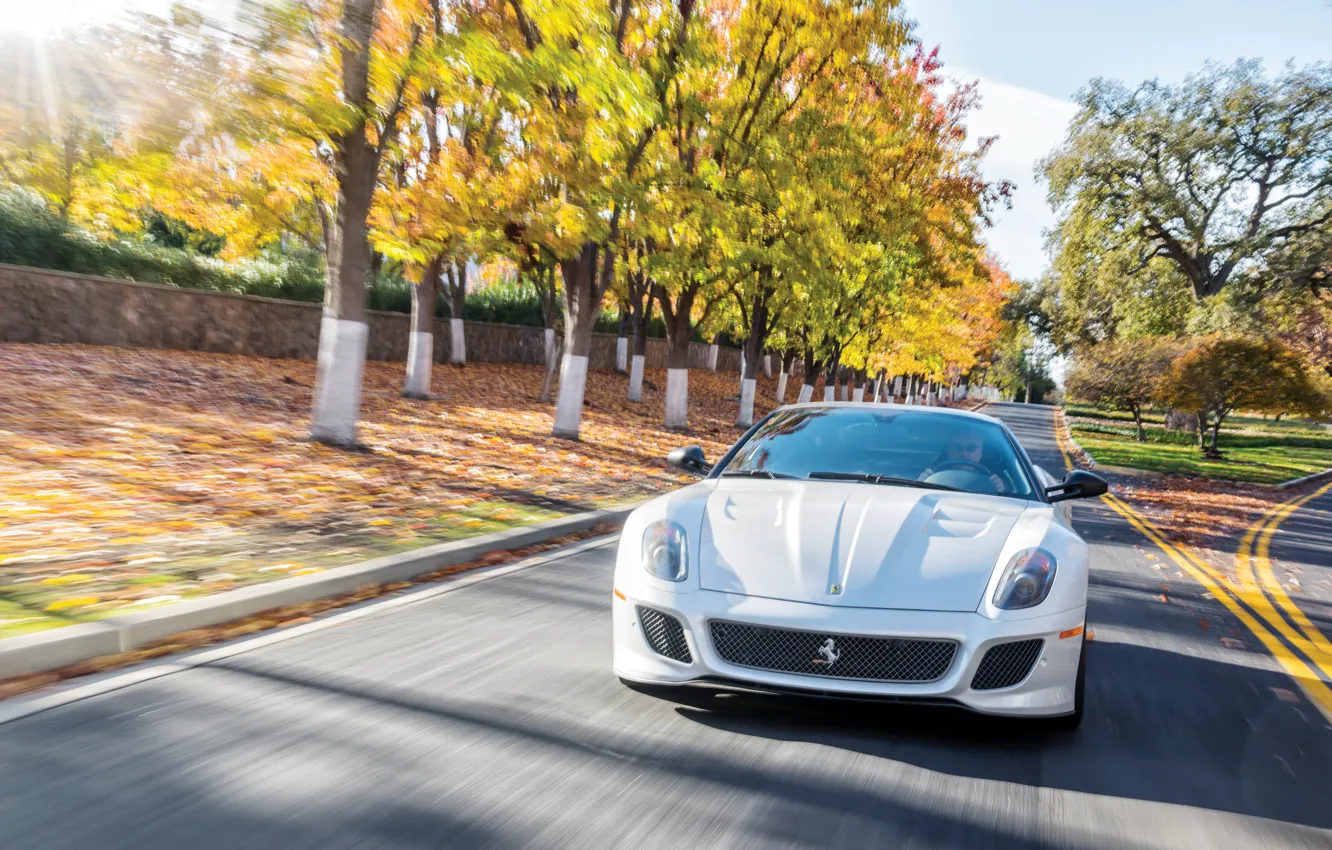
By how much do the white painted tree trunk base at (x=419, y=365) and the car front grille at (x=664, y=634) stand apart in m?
16.2

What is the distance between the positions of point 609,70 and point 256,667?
8.79 meters

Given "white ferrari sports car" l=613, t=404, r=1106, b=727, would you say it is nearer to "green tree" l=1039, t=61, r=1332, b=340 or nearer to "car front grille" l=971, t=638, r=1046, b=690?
"car front grille" l=971, t=638, r=1046, b=690

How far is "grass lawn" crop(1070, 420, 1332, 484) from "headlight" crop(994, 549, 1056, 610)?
81.0 ft

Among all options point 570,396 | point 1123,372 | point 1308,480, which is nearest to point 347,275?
point 570,396

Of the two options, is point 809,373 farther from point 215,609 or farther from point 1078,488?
point 215,609

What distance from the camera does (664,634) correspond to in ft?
12.9

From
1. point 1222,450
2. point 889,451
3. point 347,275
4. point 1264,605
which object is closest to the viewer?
point 889,451

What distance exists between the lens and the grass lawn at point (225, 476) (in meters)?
6.04

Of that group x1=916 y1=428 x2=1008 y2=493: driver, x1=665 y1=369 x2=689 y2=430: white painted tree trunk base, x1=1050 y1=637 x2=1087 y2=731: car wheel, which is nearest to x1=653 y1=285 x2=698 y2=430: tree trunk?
x1=665 y1=369 x2=689 y2=430: white painted tree trunk base

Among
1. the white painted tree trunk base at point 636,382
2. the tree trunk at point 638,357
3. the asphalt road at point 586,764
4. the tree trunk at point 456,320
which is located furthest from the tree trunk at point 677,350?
the asphalt road at point 586,764

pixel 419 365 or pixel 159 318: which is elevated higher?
pixel 159 318

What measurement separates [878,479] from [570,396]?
1184 cm

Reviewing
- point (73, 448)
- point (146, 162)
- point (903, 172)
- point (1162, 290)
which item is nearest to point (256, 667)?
point (73, 448)

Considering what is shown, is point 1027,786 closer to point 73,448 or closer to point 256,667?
point 256,667
